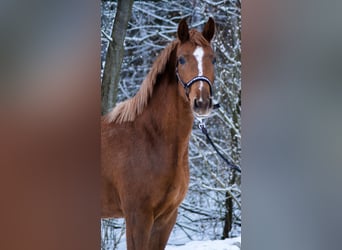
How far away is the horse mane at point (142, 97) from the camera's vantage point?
2.29 m

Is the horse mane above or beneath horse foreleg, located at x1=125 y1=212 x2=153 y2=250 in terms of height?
above

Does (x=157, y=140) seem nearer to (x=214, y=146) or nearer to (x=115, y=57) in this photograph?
(x=214, y=146)

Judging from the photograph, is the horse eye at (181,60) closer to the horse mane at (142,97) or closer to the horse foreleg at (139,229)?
the horse mane at (142,97)

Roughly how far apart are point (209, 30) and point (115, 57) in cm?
46

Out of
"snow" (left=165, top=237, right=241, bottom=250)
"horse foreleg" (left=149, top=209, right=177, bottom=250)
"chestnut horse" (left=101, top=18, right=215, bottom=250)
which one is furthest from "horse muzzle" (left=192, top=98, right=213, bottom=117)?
"snow" (left=165, top=237, right=241, bottom=250)

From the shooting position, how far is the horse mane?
2.29 m

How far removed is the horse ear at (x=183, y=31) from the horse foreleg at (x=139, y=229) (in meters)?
0.84

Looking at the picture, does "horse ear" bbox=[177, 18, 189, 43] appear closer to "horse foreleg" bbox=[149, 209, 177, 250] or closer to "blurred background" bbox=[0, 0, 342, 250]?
"blurred background" bbox=[0, 0, 342, 250]

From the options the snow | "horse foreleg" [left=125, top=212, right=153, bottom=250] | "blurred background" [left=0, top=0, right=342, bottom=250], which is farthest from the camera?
the snow

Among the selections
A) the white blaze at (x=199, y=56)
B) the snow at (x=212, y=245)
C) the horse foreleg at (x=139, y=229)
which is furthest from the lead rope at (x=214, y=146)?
the horse foreleg at (x=139, y=229)

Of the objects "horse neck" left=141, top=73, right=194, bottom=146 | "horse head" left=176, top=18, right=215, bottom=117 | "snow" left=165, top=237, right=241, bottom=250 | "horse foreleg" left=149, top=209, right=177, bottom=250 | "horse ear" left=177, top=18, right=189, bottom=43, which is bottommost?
"snow" left=165, top=237, right=241, bottom=250
